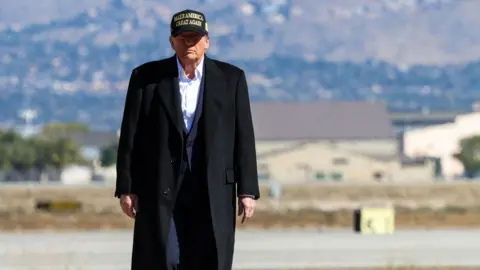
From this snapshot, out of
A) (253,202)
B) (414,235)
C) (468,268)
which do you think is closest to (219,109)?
(253,202)

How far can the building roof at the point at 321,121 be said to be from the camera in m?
179

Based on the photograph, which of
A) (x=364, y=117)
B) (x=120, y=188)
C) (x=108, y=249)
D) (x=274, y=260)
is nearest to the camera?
(x=120, y=188)

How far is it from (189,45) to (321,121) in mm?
182828

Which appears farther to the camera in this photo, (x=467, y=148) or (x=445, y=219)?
(x=467, y=148)

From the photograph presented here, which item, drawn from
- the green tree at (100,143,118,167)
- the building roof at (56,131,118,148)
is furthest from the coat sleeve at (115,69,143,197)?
the building roof at (56,131,118,148)

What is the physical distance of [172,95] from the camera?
28.5 ft

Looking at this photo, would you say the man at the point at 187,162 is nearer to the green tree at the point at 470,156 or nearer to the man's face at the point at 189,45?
the man's face at the point at 189,45

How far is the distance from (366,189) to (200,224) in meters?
84.2

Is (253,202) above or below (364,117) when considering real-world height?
below

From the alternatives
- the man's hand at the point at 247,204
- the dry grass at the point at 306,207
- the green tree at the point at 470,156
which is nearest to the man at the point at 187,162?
the man's hand at the point at 247,204

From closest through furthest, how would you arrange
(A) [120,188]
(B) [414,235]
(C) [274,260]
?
(A) [120,188], (C) [274,260], (B) [414,235]

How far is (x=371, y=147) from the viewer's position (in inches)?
6599

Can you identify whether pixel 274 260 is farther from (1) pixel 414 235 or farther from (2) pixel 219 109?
(2) pixel 219 109

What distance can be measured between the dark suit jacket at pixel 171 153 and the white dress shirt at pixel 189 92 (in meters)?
0.04
